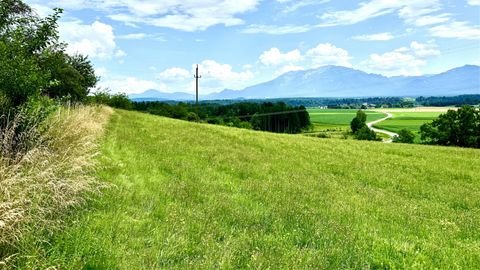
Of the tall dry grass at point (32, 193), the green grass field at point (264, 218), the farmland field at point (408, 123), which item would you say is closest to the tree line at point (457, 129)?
the farmland field at point (408, 123)

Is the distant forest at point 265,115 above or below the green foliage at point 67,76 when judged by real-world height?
below

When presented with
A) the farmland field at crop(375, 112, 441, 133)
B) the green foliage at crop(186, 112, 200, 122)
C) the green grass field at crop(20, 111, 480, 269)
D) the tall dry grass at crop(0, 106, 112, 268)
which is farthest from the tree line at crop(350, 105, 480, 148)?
the tall dry grass at crop(0, 106, 112, 268)

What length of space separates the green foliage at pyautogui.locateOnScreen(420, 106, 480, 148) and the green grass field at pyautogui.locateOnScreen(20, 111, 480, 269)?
49.3 metres

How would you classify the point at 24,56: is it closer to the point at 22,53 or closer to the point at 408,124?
the point at 22,53

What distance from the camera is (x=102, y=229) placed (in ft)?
21.2

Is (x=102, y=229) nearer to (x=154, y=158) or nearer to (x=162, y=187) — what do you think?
(x=162, y=187)

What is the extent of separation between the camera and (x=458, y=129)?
60000mm

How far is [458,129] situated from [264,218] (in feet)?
201

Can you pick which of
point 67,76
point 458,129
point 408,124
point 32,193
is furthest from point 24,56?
point 408,124

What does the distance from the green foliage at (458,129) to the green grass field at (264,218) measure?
49265 millimetres

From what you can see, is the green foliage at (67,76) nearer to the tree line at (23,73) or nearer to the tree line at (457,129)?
the tree line at (23,73)

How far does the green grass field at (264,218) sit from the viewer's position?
5.82 meters

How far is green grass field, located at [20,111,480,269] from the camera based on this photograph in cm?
582

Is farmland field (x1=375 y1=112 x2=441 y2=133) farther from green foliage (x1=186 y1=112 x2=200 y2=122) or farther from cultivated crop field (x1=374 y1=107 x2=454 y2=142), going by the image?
green foliage (x1=186 y1=112 x2=200 y2=122)
